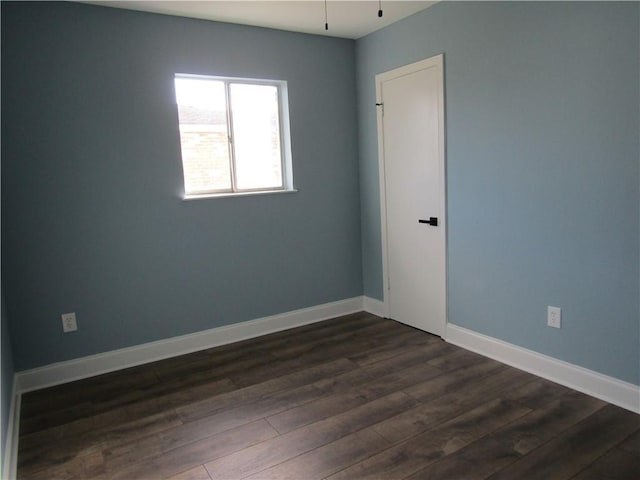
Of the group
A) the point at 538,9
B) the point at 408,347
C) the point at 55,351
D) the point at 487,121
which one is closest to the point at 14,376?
the point at 55,351

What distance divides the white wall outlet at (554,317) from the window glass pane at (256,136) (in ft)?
7.50

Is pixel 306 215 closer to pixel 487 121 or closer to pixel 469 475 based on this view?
pixel 487 121

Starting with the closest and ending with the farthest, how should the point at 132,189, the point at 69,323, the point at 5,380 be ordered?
the point at 5,380
the point at 69,323
the point at 132,189

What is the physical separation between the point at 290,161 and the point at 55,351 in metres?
2.25

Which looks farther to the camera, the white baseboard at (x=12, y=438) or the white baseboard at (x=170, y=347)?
the white baseboard at (x=170, y=347)

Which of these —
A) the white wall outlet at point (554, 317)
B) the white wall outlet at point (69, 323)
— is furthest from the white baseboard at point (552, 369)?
the white wall outlet at point (69, 323)

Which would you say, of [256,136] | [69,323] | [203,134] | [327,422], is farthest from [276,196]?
[327,422]

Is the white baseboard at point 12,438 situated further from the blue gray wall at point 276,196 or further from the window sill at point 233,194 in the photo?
the window sill at point 233,194

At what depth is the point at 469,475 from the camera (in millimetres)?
1945

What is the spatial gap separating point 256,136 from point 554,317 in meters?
2.58

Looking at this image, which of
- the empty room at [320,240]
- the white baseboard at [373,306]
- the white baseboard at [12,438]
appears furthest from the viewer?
the white baseboard at [373,306]

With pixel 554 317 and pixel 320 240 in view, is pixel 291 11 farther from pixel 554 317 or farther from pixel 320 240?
pixel 554 317

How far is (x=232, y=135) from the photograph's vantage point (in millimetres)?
3602

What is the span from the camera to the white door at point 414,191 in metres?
3.36
